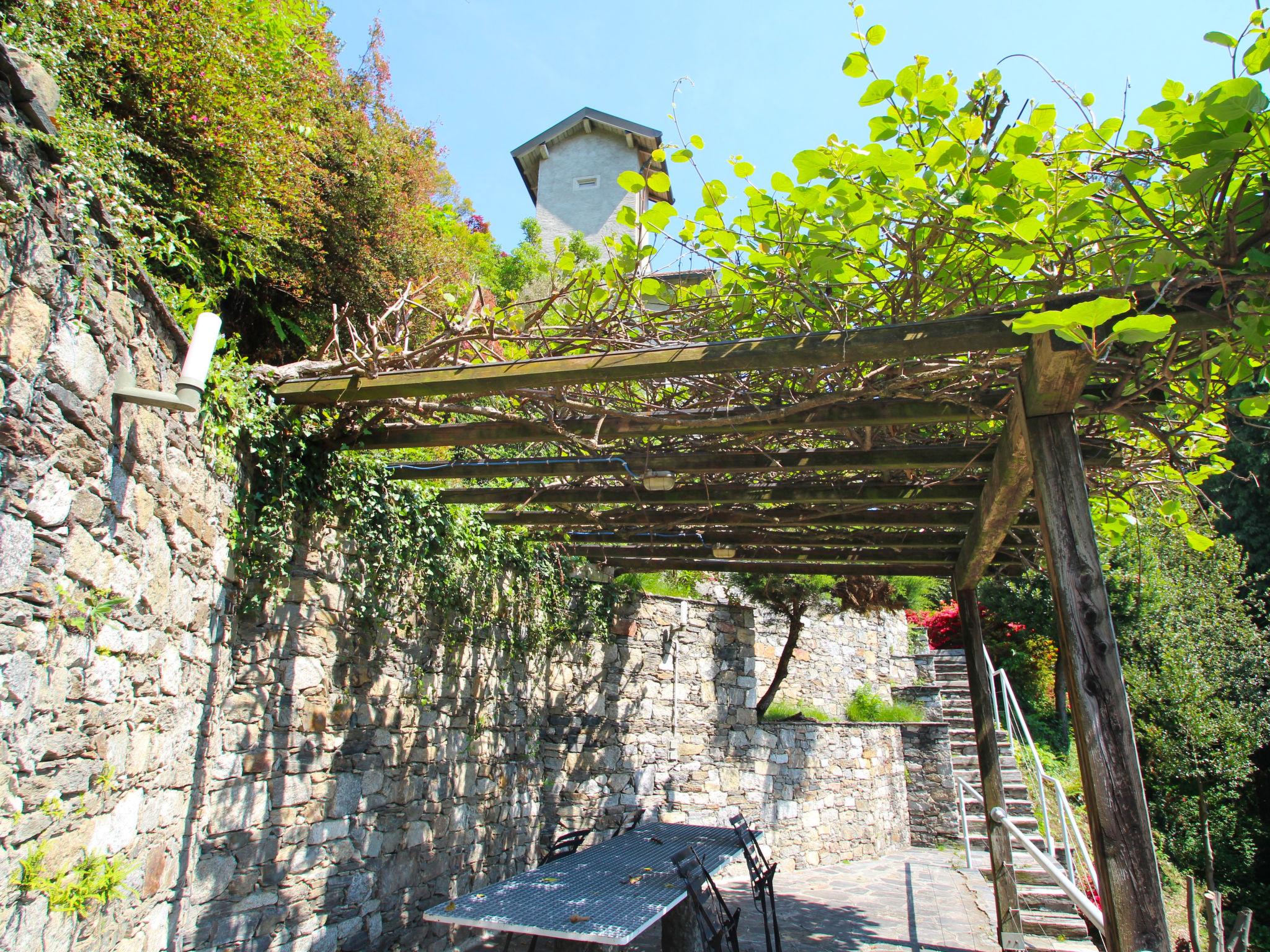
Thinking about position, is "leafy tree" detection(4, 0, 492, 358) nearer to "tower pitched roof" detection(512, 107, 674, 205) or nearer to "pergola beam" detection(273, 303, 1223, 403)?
"pergola beam" detection(273, 303, 1223, 403)

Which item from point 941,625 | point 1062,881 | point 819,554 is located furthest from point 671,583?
point 941,625

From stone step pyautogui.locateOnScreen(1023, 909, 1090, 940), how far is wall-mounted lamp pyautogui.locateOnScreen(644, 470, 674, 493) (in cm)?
398

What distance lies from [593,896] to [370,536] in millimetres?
2098

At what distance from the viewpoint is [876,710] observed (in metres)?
10.2

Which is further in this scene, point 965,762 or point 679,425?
point 965,762

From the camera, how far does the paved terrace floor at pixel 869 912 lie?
5.14m

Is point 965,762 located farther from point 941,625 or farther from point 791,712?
point 941,625

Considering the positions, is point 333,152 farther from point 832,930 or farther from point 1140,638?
point 1140,638

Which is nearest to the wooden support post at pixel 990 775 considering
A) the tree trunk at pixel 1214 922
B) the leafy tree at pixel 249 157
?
the tree trunk at pixel 1214 922

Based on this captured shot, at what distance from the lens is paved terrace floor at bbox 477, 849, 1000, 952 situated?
5.14m

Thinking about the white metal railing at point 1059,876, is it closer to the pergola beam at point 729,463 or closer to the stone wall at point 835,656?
the pergola beam at point 729,463

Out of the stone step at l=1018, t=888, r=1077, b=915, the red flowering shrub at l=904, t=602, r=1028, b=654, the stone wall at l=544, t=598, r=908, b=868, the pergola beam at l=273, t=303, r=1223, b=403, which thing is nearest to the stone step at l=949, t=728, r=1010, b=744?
the stone wall at l=544, t=598, r=908, b=868

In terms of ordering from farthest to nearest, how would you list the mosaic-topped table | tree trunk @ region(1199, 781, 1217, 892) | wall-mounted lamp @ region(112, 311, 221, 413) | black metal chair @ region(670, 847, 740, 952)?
tree trunk @ region(1199, 781, 1217, 892), black metal chair @ region(670, 847, 740, 952), the mosaic-topped table, wall-mounted lamp @ region(112, 311, 221, 413)

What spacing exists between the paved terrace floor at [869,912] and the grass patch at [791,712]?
1.54 meters
